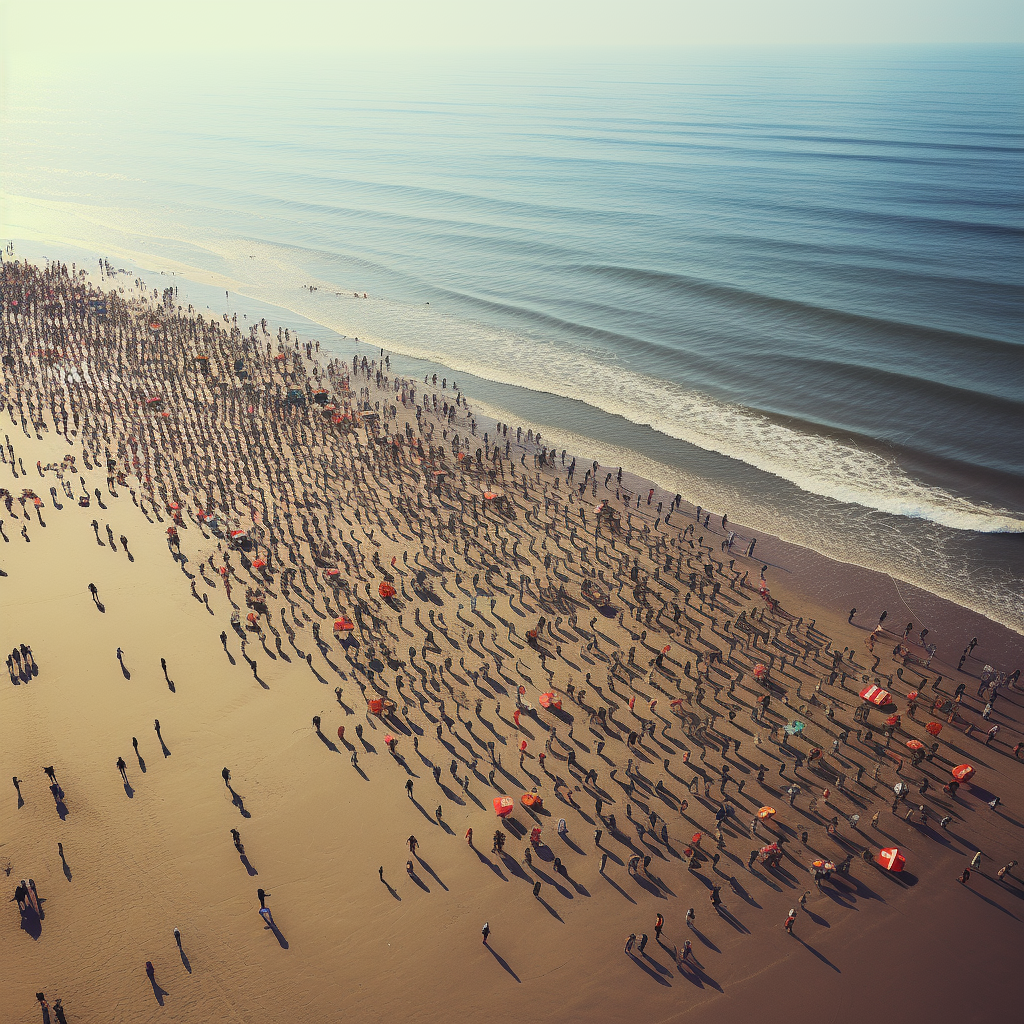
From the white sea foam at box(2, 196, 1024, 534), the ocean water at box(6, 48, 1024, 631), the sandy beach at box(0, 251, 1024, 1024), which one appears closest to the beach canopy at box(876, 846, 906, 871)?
the sandy beach at box(0, 251, 1024, 1024)

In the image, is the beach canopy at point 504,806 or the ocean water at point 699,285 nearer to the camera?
the beach canopy at point 504,806

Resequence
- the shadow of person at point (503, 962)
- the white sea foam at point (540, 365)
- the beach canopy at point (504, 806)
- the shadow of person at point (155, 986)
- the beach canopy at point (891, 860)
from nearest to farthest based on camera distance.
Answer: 1. the shadow of person at point (155, 986)
2. the shadow of person at point (503, 962)
3. the beach canopy at point (891, 860)
4. the beach canopy at point (504, 806)
5. the white sea foam at point (540, 365)

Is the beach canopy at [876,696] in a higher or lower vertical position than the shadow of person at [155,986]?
higher

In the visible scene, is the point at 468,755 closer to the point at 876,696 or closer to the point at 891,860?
the point at 891,860

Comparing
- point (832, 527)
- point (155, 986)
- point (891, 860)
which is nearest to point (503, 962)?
point (155, 986)

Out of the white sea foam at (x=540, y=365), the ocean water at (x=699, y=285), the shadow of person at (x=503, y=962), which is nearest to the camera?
the shadow of person at (x=503, y=962)

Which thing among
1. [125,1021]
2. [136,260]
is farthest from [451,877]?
[136,260]

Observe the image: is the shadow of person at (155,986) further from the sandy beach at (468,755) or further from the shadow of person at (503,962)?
the shadow of person at (503,962)

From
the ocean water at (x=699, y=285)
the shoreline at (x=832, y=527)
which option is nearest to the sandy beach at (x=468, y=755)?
the shoreline at (x=832, y=527)
